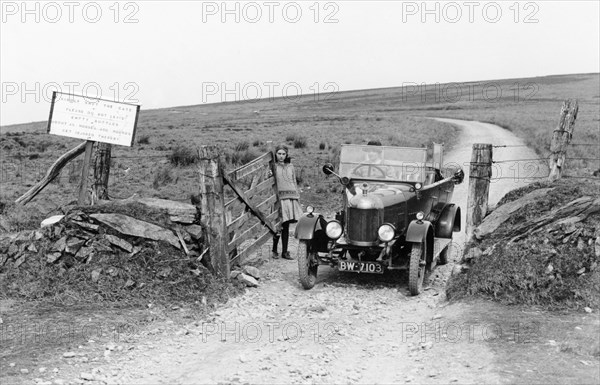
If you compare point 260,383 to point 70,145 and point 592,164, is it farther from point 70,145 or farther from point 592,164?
point 70,145

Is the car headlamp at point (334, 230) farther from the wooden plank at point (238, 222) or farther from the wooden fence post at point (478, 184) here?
the wooden fence post at point (478, 184)

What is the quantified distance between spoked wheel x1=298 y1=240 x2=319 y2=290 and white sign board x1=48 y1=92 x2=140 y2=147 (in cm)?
284

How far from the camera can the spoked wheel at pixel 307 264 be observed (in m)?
9.01

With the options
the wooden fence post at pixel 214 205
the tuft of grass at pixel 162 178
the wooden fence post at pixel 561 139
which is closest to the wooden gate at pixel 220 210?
the wooden fence post at pixel 214 205

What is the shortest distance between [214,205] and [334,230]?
1.73 meters

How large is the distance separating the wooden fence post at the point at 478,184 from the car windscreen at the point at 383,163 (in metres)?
0.82

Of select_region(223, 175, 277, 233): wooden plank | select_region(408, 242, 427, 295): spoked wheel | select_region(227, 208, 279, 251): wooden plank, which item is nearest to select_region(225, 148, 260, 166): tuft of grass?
select_region(223, 175, 277, 233): wooden plank

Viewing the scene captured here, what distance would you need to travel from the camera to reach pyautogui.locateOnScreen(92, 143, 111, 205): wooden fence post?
9.81 m

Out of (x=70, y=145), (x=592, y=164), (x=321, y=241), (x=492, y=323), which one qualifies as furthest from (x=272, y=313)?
(x=70, y=145)

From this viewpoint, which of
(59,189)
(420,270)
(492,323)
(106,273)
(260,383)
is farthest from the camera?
(59,189)

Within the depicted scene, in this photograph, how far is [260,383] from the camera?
228 inches

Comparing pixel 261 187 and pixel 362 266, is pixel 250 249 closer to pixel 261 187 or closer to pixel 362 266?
pixel 261 187

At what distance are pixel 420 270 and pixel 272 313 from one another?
92.6 inches

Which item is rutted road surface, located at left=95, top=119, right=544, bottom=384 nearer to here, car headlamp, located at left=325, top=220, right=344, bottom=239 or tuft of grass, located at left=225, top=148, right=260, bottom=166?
car headlamp, located at left=325, top=220, right=344, bottom=239
